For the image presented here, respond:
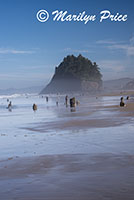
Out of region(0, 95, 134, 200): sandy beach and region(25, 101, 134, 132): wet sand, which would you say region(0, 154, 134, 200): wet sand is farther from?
region(25, 101, 134, 132): wet sand

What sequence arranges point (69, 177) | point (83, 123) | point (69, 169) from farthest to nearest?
point (83, 123)
point (69, 169)
point (69, 177)

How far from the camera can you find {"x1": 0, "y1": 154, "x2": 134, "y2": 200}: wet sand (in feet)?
16.3

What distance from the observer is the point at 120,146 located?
30.2 feet

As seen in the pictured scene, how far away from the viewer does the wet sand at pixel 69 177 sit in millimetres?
4965

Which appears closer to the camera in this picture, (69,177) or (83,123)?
(69,177)

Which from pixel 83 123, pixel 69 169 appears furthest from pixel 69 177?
pixel 83 123

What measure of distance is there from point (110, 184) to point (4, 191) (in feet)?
7.21

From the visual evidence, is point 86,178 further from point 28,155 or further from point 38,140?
point 38,140

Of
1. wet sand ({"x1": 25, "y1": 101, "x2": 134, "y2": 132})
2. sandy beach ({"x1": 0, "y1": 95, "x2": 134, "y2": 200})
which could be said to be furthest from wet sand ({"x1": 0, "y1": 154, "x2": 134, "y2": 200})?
wet sand ({"x1": 25, "y1": 101, "x2": 134, "y2": 132})

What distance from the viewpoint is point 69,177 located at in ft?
19.7

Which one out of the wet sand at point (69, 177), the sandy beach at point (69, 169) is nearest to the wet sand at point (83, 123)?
the sandy beach at point (69, 169)

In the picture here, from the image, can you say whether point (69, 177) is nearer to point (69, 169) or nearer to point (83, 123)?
point (69, 169)

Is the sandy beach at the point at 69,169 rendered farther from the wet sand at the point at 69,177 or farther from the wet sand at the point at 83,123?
the wet sand at the point at 83,123

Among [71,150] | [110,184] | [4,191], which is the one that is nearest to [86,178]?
[110,184]
